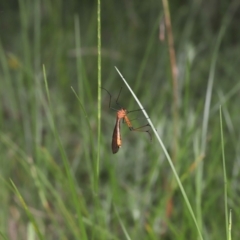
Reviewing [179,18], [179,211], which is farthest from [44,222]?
[179,18]

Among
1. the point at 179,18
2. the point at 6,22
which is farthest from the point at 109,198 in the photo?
the point at 6,22

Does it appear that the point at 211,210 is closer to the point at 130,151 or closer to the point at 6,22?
the point at 130,151

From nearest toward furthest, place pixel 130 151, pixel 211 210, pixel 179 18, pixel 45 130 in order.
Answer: pixel 211 210 → pixel 130 151 → pixel 45 130 → pixel 179 18

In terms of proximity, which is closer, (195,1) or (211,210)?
(211,210)

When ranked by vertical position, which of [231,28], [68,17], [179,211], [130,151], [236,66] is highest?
[68,17]

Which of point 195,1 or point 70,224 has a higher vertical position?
point 195,1

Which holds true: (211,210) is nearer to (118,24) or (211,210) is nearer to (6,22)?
(118,24)

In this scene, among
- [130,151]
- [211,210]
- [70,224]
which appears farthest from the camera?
[130,151]
